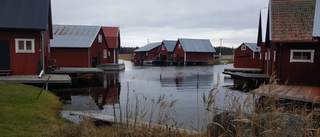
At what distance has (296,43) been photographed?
46.9 feet

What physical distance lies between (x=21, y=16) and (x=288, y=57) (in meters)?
17.0

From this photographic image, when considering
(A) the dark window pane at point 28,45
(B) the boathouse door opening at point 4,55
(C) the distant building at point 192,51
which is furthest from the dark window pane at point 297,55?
(C) the distant building at point 192,51

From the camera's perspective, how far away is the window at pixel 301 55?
1401 centimetres

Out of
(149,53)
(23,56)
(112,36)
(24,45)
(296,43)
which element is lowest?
(23,56)

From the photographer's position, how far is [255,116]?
164 inches

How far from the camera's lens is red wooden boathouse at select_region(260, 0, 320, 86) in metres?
13.8

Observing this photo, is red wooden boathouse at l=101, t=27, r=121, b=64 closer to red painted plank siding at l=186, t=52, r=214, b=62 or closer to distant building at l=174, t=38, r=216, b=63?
distant building at l=174, t=38, r=216, b=63

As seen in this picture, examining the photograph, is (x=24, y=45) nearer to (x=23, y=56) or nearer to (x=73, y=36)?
(x=23, y=56)

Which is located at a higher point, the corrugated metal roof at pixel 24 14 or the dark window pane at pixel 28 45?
the corrugated metal roof at pixel 24 14

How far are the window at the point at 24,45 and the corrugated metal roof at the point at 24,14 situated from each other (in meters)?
1.04

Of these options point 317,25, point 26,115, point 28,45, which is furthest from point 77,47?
point 317,25

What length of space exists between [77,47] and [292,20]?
2233cm

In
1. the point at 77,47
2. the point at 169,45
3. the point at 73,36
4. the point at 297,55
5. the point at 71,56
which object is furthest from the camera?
the point at 169,45

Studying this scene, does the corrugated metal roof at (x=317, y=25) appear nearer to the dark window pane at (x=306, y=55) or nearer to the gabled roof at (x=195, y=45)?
the dark window pane at (x=306, y=55)
